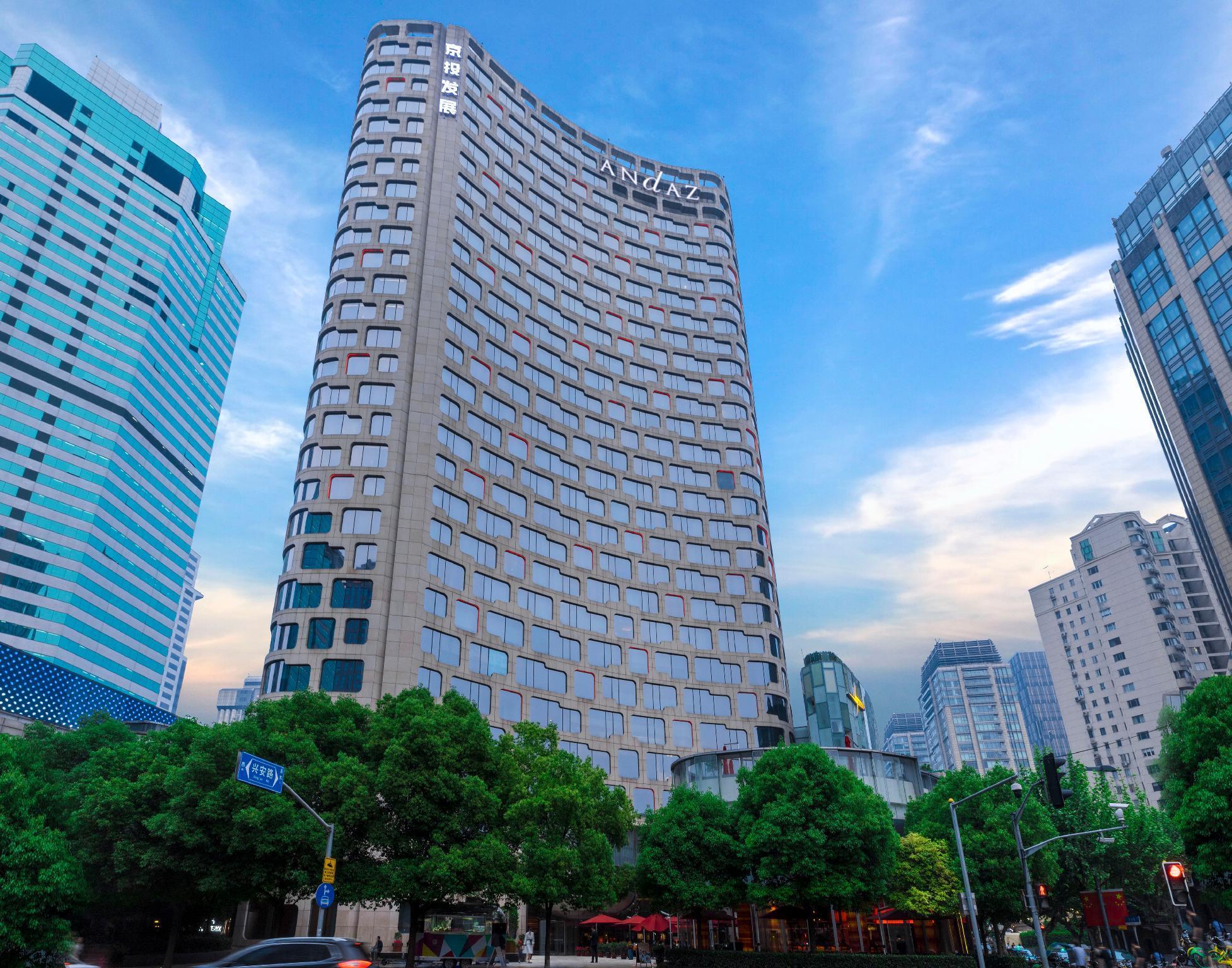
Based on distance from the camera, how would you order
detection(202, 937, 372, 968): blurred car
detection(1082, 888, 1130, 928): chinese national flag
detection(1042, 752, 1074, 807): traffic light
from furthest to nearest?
detection(1082, 888, 1130, 928): chinese national flag
detection(1042, 752, 1074, 807): traffic light
detection(202, 937, 372, 968): blurred car

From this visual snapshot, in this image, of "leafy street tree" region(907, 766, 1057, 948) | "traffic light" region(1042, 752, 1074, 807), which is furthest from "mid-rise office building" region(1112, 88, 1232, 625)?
"traffic light" region(1042, 752, 1074, 807)

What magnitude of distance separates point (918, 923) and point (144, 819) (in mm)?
42952

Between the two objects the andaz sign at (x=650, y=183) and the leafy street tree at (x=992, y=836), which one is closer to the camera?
the leafy street tree at (x=992, y=836)

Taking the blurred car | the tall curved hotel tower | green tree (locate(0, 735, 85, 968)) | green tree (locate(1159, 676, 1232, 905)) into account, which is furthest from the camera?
the tall curved hotel tower

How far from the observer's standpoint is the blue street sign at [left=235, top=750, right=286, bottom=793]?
86.8 ft

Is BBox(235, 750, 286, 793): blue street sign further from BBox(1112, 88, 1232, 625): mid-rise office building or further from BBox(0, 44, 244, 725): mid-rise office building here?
BBox(0, 44, 244, 725): mid-rise office building

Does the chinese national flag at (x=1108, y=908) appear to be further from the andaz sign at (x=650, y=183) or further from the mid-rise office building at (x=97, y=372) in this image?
the mid-rise office building at (x=97, y=372)

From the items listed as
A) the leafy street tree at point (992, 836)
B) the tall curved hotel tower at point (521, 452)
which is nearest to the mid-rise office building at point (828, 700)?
the tall curved hotel tower at point (521, 452)

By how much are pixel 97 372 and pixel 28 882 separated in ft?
447

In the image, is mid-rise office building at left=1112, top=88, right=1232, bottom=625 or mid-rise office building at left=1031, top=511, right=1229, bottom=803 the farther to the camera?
mid-rise office building at left=1031, top=511, right=1229, bottom=803

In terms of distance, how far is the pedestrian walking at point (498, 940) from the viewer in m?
45.7

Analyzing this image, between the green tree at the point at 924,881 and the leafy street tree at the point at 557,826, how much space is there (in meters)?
15.4

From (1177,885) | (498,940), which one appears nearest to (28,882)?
(498,940)

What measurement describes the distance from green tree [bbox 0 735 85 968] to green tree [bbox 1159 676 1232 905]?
48878 mm
